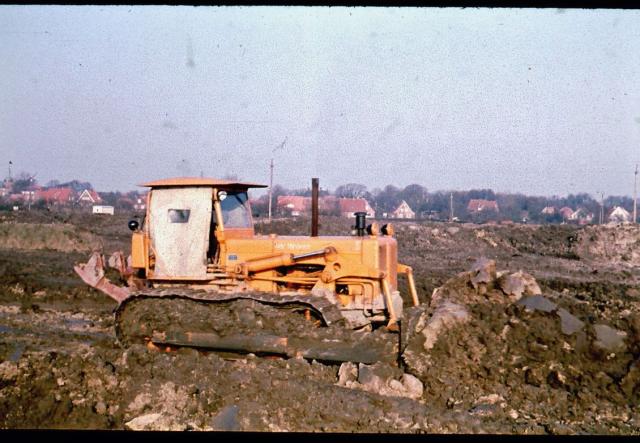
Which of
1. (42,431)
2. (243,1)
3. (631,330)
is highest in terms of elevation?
(243,1)

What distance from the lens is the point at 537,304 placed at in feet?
33.6

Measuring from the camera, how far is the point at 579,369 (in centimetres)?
895

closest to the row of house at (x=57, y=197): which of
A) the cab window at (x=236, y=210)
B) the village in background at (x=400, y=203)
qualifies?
the village in background at (x=400, y=203)

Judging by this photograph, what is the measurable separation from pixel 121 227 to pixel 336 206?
21.3 meters

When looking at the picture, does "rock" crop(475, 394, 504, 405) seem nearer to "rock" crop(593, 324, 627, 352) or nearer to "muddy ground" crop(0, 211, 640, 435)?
"muddy ground" crop(0, 211, 640, 435)

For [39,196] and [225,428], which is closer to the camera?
[225,428]

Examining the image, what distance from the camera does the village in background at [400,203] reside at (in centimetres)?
5809

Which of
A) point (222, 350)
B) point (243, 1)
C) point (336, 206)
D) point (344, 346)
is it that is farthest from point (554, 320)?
point (336, 206)

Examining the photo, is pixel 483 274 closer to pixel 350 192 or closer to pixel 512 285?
pixel 512 285

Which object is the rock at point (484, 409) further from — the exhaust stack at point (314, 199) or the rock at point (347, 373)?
the exhaust stack at point (314, 199)

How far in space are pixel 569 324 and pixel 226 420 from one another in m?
5.17

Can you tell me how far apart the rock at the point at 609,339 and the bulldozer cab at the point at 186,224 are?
5543 mm

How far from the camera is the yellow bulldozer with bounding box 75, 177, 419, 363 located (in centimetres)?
982

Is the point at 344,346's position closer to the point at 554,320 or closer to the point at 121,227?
the point at 554,320
